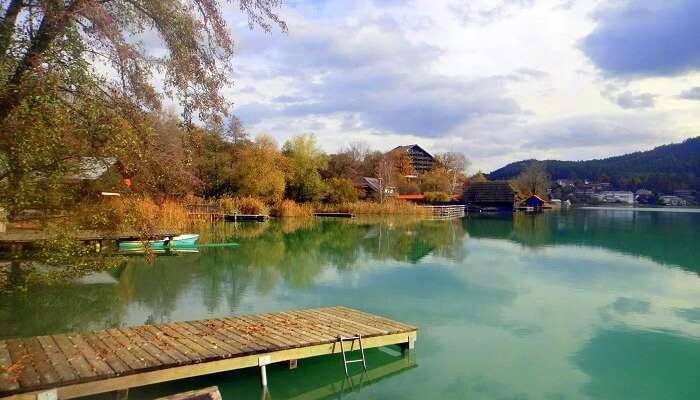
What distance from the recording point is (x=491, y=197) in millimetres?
60000

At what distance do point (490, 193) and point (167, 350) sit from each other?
57.2 metres

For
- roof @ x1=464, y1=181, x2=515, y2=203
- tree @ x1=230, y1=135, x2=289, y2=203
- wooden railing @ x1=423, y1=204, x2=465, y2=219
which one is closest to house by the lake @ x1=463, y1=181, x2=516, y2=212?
roof @ x1=464, y1=181, x2=515, y2=203

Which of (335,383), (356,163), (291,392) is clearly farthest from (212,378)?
(356,163)

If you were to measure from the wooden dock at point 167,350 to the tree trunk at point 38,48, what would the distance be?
2657 mm

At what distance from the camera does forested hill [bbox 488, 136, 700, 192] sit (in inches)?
3708

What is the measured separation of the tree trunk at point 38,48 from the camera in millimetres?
5281

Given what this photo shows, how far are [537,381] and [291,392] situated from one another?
11.1ft

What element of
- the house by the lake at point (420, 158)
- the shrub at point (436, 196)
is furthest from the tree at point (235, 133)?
the house by the lake at point (420, 158)

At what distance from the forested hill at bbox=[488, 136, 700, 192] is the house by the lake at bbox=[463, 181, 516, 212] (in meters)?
43.4

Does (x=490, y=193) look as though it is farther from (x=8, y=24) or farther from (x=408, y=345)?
(x=8, y=24)

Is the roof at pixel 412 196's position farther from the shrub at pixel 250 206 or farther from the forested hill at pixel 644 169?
the forested hill at pixel 644 169

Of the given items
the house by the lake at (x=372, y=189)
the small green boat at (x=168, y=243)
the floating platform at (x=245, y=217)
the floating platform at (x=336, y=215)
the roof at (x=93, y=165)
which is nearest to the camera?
the roof at (x=93, y=165)

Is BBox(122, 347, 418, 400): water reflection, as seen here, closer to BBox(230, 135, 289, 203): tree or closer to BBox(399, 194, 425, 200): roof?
BBox(230, 135, 289, 203): tree

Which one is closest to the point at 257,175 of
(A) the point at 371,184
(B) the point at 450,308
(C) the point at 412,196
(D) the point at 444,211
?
(A) the point at 371,184
